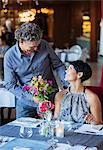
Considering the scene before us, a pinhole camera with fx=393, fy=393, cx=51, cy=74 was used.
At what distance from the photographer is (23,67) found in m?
3.59

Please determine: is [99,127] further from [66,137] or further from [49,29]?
[49,29]

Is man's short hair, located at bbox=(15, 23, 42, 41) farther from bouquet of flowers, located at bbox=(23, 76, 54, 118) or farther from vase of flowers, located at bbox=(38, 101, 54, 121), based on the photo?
vase of flowers, located at bbox=(38, 101, 54, 121)

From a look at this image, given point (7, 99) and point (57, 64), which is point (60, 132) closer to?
point (57, 64)

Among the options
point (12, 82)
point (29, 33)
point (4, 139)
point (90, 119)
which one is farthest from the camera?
point (12, 82)

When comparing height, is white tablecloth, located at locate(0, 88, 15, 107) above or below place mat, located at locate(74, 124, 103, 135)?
above

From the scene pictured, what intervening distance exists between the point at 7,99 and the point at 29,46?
1.28m

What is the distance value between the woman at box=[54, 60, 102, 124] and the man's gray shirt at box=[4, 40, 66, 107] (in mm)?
389

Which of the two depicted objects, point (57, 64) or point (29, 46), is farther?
point (57, 64)

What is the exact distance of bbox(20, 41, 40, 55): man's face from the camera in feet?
11.1

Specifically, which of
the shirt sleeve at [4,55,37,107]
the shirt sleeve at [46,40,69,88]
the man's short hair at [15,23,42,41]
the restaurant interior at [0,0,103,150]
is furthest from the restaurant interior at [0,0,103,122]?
the man's short hair at [15,23,42,41]

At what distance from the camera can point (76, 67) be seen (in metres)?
3.22

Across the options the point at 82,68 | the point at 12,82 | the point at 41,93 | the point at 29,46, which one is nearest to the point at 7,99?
the point at 12,82

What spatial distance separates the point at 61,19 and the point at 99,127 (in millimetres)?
16520

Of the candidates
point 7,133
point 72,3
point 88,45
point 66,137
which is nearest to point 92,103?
point 66,137
